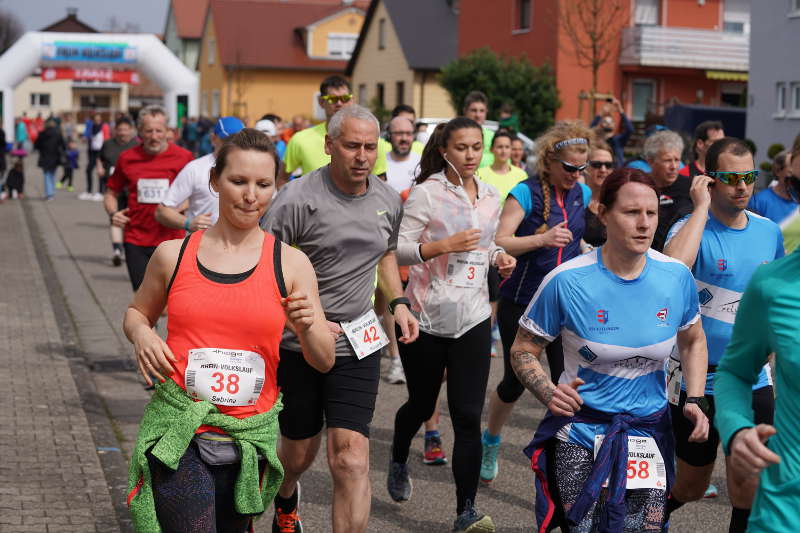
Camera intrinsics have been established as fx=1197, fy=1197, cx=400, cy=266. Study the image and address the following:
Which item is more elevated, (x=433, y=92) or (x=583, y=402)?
(x=433, y=92)

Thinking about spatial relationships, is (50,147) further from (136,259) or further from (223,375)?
(223,375)

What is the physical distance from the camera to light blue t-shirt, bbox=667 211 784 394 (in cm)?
519

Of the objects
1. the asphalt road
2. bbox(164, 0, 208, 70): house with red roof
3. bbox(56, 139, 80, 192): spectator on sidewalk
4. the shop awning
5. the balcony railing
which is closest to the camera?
the asphalt road

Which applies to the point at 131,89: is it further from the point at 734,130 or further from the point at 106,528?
the point at 106,528

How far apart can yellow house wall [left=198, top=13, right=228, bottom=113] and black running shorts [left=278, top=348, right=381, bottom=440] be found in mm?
69342

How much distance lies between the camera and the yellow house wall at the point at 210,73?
244 ft

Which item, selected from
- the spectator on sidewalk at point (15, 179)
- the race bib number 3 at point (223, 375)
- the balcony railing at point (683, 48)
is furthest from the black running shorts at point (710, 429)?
the balcony railing at point (683, 48)

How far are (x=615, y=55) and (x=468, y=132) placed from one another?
35689 millimetres

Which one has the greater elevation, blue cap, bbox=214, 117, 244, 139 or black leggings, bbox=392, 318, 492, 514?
blue cap, bbox=214, 117, 244, 139

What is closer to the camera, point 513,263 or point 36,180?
point 513,263

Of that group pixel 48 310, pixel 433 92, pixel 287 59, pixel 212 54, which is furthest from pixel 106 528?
pixel 212 54

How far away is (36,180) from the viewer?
4028cm

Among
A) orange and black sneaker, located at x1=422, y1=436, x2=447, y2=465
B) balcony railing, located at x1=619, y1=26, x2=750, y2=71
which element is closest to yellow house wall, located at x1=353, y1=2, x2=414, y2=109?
balcony railing, located at x1=619, y1=26, x2=750, y2=71

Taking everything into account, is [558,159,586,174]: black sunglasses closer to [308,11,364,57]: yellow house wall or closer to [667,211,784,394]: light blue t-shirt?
[667,211,784,394]: light blue t-shirt
